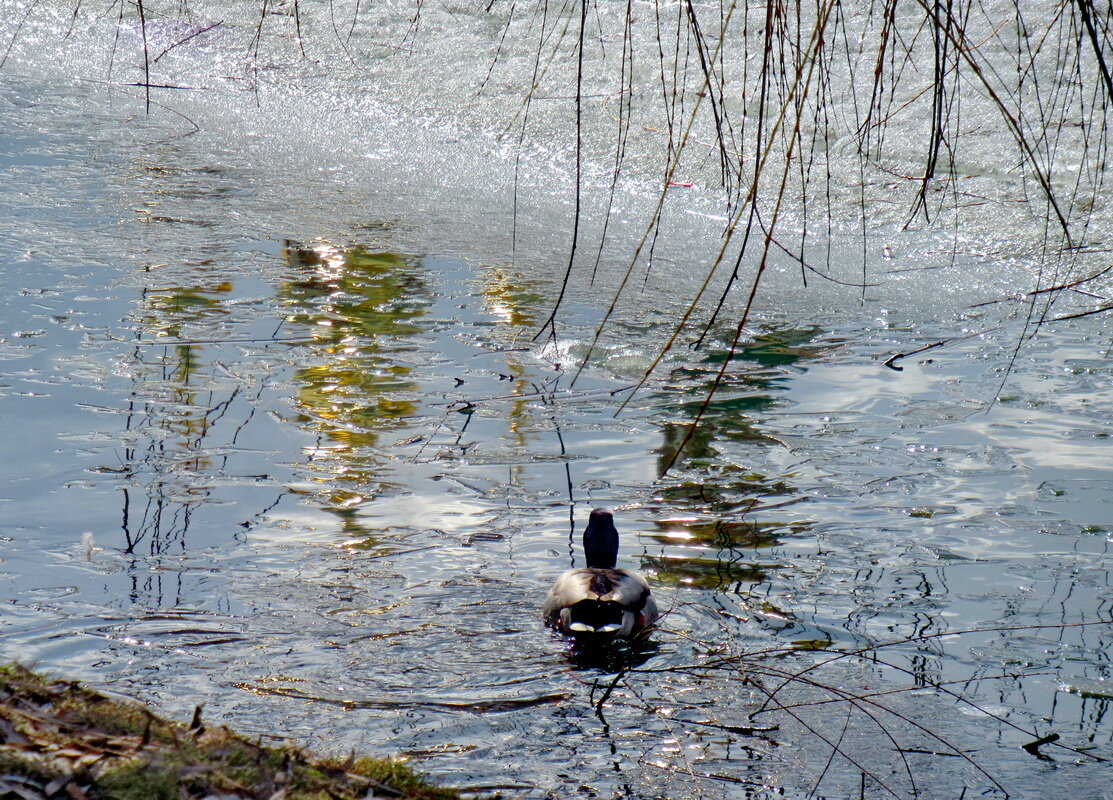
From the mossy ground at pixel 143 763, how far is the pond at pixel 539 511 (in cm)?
21

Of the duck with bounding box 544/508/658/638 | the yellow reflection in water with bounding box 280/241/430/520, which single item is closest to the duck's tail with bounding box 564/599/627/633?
the duck with bounding box 544/508/658/638

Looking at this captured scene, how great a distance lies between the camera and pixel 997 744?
2.97 meters

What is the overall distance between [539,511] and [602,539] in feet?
1.80

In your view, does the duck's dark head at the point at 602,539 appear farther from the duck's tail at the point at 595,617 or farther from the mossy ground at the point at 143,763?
the mossy ground at the point at 143,763

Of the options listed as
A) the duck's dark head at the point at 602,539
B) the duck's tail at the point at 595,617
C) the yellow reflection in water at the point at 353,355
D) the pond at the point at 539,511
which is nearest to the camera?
the pond at the point at 539,511

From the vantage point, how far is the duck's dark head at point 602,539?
3.74 metres

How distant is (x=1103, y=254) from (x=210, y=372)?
497 centimetres

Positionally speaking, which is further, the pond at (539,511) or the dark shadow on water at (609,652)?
the dark shadow on water at (609,652)

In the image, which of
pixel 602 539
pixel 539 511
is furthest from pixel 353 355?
pixel 602 539

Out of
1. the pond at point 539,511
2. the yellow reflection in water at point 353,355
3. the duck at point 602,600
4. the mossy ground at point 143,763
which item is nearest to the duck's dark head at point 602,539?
the duck at point 602,600

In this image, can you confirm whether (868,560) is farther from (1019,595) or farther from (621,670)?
(621,670)

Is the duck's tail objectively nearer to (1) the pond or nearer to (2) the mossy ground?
(1) the pond

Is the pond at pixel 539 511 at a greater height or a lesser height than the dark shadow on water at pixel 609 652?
greater

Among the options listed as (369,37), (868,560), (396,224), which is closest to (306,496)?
(868,560)
